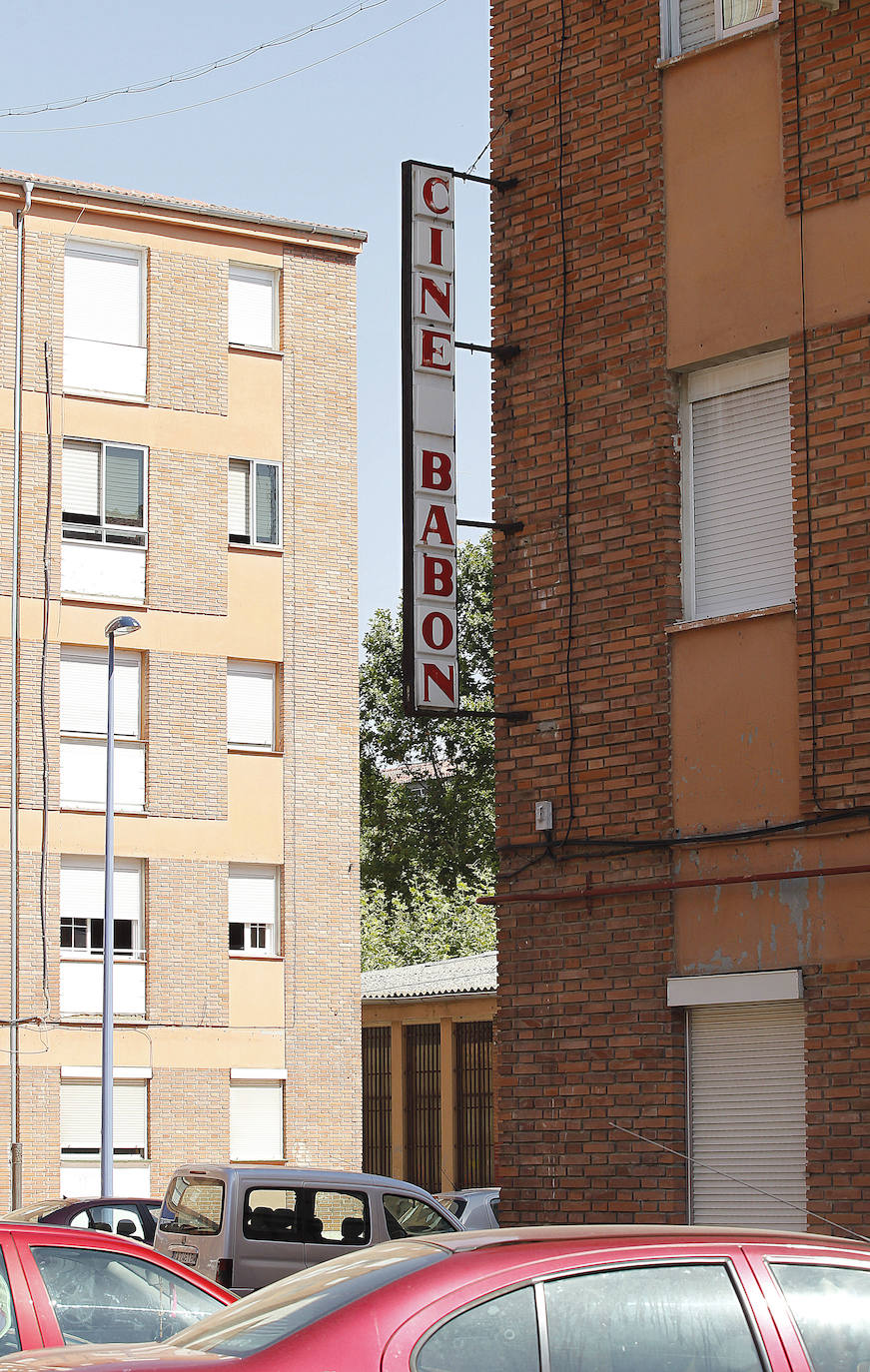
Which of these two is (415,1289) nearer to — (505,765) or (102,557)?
(505,765)

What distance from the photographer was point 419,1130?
35969mm

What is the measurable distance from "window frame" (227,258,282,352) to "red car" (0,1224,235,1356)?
2870 centimetres

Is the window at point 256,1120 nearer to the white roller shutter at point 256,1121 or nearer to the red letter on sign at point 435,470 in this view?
the white roller shutter at point 256,1121

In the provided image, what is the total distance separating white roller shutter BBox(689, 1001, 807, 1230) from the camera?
1163 centimetres

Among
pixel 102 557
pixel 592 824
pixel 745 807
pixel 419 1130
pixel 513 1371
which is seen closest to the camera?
pixel 513 1371

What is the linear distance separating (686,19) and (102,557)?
21623 mm

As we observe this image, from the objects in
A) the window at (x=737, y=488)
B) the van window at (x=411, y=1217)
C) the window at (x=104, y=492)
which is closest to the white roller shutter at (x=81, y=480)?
the window at (x=104, y=492)

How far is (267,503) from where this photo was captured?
3509 centimetres

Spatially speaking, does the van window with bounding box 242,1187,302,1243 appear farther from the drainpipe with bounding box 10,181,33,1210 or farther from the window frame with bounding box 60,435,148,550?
the window frame with bounding box 60,435,148,550

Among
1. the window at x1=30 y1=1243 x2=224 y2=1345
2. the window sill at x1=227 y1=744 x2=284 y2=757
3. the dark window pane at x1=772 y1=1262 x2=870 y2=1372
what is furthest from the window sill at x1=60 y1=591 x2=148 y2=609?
Result: the dark window pane at x1=772 y1=1262 x2=870 y2=1372

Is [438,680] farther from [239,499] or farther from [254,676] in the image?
[239,499]

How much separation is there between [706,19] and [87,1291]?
9328 millimetres

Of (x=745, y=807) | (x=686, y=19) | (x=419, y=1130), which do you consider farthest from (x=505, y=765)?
(x=419, y=1130)

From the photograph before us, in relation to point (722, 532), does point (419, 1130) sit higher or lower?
lower
